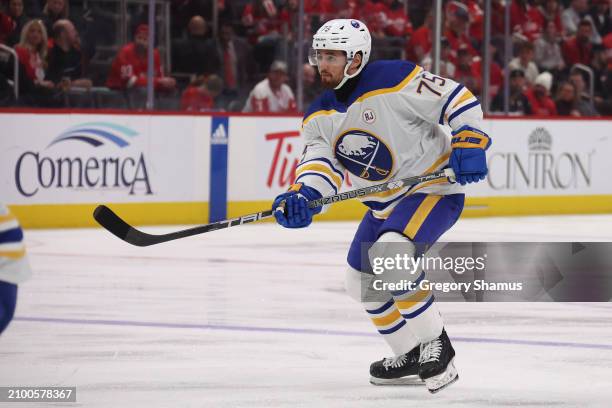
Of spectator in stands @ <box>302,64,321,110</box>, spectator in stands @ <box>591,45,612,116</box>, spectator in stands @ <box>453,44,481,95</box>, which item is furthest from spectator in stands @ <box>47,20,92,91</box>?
spectator in stands @ <box>591,45,612,116</box>

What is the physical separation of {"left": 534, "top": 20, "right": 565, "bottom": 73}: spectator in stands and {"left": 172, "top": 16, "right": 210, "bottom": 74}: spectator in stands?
11.8 feet

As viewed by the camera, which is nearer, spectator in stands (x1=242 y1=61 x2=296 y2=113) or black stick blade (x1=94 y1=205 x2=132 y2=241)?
black stick blade (x1=94 y1=205 x2=132 y2=241)

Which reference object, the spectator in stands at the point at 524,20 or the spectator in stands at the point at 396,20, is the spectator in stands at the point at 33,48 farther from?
the spectator in stands at the point at 524,20

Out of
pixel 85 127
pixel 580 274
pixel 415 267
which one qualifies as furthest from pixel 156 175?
pixel 415 267

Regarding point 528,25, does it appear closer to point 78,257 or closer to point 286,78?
point 286,78

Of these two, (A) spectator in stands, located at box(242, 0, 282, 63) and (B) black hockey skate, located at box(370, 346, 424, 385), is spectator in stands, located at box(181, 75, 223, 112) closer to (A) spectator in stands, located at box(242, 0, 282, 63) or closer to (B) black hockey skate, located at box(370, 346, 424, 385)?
(A) spectator in stands, located at box(242, 0, 282, 63)

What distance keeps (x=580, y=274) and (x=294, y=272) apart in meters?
1.59

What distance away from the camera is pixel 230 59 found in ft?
35.2

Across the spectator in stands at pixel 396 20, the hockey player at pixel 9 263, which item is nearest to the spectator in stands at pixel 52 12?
the spectator in stands at pixel 396 20

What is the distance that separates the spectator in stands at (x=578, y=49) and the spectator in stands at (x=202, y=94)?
4.02 m

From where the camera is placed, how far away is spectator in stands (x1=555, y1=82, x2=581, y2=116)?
1229 centimetres

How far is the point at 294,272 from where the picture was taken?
7.43 metres

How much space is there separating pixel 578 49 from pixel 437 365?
9269 mm

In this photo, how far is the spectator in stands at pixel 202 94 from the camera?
407 inches
